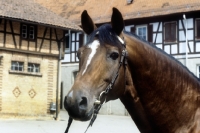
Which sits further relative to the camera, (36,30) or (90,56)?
(36,30)

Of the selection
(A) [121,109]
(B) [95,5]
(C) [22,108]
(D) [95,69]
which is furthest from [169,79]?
(B) [95,5]

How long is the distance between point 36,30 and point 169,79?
74.1ft

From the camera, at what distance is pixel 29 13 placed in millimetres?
24891

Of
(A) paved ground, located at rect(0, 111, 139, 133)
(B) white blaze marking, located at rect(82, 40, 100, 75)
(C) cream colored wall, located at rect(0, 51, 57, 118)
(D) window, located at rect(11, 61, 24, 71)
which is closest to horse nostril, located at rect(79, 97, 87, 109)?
(B) white blaze marking, located at rect(82, 40, 100, 75)

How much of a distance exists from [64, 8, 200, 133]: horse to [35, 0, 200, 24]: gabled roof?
24.0 metres

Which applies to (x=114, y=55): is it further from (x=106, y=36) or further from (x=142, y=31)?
(x=142, y=31)

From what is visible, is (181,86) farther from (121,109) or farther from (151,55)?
(121,109)

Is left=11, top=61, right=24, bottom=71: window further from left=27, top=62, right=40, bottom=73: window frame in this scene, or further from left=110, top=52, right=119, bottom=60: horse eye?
left=110, top=52, right=119, bottom=60: horse eye

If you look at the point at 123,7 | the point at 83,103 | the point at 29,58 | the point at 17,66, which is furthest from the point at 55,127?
the point at 83,103

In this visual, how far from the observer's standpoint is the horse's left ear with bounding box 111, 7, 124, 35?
3203 mm

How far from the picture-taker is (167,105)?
135 inches

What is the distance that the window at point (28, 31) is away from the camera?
2506cm

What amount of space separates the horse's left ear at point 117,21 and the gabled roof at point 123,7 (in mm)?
24208

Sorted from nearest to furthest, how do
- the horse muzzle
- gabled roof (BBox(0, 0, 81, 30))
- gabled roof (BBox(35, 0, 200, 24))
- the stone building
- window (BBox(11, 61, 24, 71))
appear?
the horse muzzle, gabled roof (BBox(0, 0, 81, 30)), the stone building, window (BBox(11, 61, 24, 71)), gabled roof (BBox(35, 0, 200, 24))
